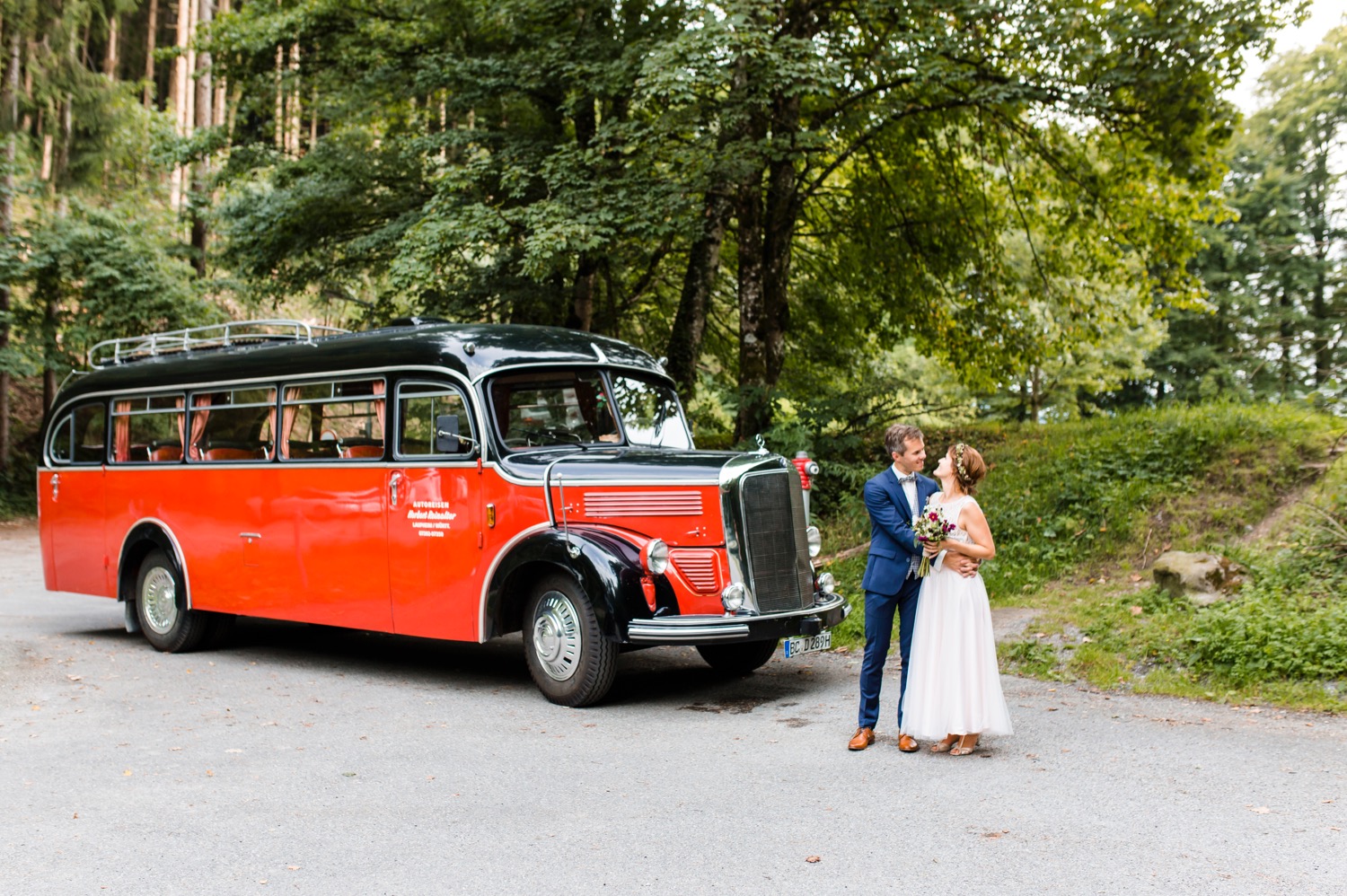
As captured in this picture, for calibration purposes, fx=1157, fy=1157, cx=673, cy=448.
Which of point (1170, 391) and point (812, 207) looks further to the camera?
point (1170, 391)

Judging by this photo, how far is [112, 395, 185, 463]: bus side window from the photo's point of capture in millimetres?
11938

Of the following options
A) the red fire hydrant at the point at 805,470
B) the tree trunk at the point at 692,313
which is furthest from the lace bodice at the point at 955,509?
the tree trunk at the point at 692,313

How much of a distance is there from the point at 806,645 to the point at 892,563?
156 centimetres

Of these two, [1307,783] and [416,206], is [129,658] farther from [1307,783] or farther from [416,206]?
[1307,783]

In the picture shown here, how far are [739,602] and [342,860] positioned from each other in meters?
3.69

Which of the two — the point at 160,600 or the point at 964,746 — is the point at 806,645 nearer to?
the point at 964,746

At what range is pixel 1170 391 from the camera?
29703 mm

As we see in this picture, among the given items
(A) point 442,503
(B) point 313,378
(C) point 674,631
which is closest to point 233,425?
(B) point 313,378

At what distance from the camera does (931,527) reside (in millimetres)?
6691

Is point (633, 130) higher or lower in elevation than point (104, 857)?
higher

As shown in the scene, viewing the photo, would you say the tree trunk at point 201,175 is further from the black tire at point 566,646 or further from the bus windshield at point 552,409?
the black tire at point 566,646

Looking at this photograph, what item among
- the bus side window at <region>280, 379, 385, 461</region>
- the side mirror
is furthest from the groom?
the bus side window at <region>280, 379, 385, 461</region>

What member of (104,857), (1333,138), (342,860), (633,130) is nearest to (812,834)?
(342,860)

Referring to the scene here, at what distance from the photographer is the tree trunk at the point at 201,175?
20.8m
